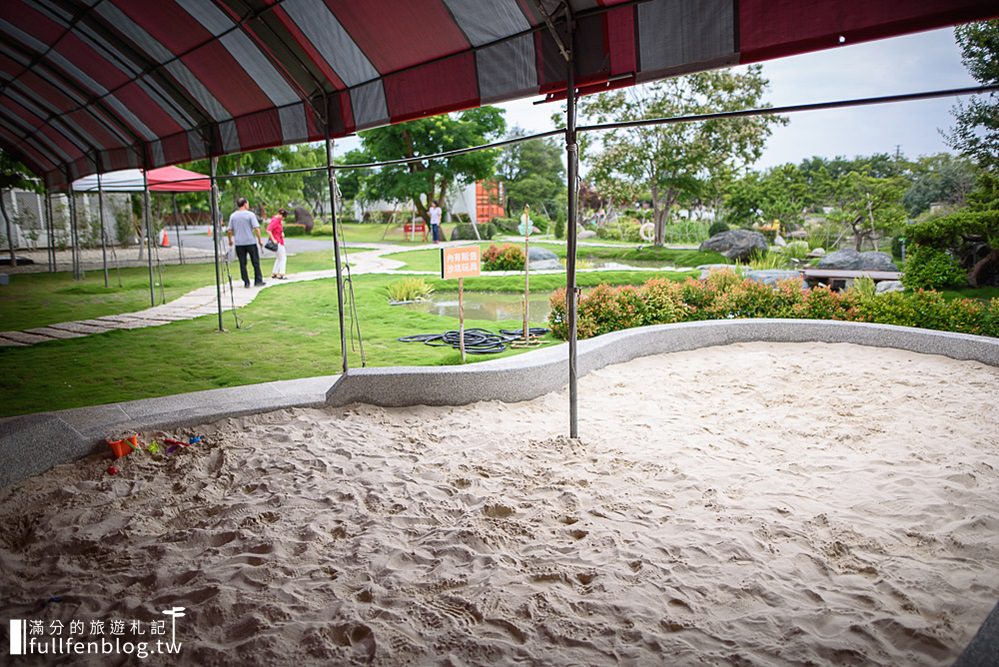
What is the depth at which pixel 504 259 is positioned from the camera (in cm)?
1625

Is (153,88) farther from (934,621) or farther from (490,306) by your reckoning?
(934,621)

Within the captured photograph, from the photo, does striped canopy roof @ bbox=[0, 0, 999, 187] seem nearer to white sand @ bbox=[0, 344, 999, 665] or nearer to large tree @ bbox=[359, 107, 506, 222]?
white sand @ bbox=[0, 344, 999, 665]

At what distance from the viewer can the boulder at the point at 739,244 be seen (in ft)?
60.1

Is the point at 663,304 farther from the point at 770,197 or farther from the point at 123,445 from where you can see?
the point at 770,197

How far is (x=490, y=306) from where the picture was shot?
1178cm

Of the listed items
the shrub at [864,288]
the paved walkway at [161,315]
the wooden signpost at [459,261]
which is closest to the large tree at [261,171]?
the paved walkway at [161,315]

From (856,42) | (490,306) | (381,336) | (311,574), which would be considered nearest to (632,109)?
(490,306)

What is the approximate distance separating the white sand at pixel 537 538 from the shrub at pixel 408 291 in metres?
6.61

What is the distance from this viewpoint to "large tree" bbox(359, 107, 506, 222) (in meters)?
25.7

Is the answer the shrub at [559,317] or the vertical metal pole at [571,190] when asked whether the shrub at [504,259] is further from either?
the vertical metal pole at [571,190]

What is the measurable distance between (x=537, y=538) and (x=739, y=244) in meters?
17.2

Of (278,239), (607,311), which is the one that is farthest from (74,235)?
(607,311)

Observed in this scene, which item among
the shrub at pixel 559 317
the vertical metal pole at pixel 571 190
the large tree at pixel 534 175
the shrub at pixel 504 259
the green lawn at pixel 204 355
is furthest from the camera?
the large tree at pixel 534 175

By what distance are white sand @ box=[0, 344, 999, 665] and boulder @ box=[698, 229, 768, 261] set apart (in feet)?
44.9
